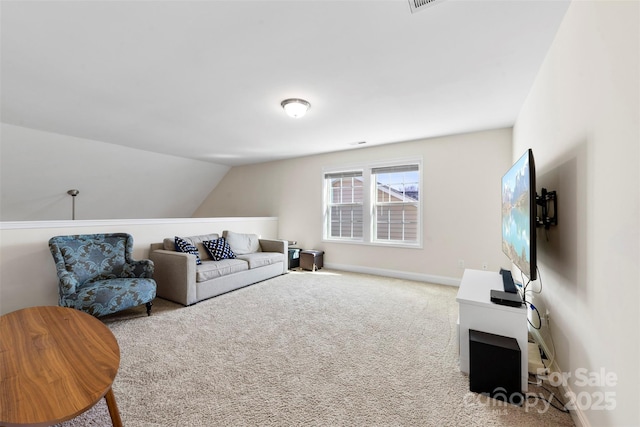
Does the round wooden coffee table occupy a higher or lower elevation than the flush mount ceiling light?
lower

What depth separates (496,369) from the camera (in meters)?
1.62

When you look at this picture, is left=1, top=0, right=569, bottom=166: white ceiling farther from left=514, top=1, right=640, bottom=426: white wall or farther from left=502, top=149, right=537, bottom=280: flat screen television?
left=502, top=149, right=537, bottom=280: flat screen television

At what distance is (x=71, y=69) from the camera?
219 centimetres

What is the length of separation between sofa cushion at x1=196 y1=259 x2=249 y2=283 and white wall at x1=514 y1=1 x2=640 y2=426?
3.51m

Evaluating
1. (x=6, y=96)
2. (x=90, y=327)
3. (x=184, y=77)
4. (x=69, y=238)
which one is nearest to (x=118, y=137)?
(x=6, y=96)

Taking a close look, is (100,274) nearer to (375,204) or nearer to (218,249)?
(218,249)

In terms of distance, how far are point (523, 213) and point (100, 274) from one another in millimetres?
4095

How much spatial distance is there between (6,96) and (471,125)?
5.45 metres

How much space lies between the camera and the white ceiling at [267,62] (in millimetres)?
1609

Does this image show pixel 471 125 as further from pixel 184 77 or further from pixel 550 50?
pixel 184 77

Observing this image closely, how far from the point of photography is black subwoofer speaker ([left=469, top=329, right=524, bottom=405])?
1588mm

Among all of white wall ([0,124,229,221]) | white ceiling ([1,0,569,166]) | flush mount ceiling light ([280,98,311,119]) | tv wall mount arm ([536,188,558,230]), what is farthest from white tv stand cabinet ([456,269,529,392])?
white wall ([0,124,229,221])

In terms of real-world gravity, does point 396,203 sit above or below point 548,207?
above

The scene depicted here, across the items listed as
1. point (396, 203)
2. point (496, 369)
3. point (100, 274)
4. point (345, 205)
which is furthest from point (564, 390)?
point (100, 274)
